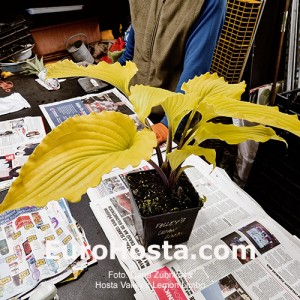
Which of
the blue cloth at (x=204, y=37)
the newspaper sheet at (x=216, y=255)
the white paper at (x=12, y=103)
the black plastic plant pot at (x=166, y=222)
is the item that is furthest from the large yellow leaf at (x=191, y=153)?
the white paper at (x=12, y=103)

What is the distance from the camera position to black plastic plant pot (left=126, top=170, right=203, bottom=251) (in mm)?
532

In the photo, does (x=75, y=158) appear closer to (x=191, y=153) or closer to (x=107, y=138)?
(x=107, y=138)

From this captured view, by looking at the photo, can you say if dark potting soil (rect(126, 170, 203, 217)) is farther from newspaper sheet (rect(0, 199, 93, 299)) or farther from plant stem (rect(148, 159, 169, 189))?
newspaper sheet (rect(0, 199, 93, 299))

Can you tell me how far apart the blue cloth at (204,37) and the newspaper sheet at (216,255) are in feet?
1.23

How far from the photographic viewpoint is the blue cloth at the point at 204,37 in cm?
91

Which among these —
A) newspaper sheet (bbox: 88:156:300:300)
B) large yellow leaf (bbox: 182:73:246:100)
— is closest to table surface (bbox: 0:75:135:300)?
newspaper sheet (bbox: 88:156:300:300)

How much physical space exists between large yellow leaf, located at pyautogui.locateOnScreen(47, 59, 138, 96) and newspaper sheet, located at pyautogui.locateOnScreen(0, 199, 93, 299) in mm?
351

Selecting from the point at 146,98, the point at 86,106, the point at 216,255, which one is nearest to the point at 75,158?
the point at 146,98

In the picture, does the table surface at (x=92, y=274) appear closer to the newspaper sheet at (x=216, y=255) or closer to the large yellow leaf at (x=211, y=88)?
the newspaper sheet at (x=216, y=255)

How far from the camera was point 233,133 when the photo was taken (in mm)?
467

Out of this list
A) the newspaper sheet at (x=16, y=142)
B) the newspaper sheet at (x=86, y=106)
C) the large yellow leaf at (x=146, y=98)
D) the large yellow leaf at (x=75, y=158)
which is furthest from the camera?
the newspaper sheet at (x=86, y=106)

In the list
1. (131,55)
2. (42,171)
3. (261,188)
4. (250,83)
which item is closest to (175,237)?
(42,171)

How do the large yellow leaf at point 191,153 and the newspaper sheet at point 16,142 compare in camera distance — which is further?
the newspaper sheet at point 16,142

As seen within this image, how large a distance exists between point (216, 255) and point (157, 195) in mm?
221
